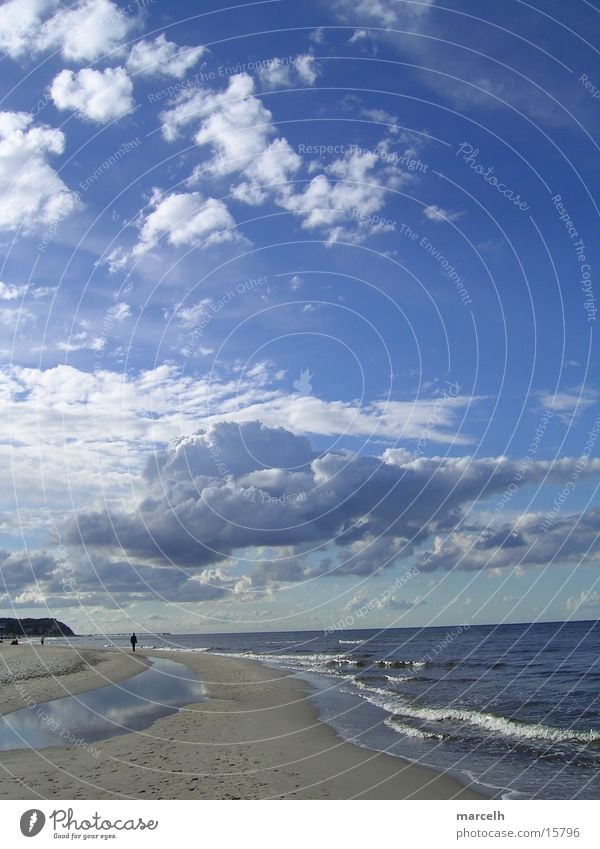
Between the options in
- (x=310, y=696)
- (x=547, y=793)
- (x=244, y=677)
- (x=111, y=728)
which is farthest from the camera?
(x=244, y=677)

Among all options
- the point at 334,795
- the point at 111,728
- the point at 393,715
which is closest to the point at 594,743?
the point at 393,715

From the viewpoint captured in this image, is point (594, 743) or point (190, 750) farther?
point (594, 743)

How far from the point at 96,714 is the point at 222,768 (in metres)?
13.1

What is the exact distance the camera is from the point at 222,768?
1778 cm

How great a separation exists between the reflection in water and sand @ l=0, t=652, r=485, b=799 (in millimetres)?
1365

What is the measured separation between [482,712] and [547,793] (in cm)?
1357

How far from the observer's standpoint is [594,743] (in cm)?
2256

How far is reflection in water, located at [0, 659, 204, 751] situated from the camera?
22547 mm

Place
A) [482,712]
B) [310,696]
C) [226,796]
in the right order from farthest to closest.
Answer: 1. [310,696]
2. [482,712]
3. [226,796]

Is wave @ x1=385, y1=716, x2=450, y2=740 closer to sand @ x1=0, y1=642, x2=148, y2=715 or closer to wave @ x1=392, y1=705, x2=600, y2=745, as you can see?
wave @ x1=392, y1=705, x2=600, y2=745

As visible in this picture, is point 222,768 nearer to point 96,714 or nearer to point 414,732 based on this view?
point 414,732

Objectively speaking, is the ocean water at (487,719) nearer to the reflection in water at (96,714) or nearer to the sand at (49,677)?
the reflection in water at (96,714)

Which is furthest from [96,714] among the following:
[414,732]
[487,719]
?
[487,719]

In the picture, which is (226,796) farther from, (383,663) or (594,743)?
(383,663)
